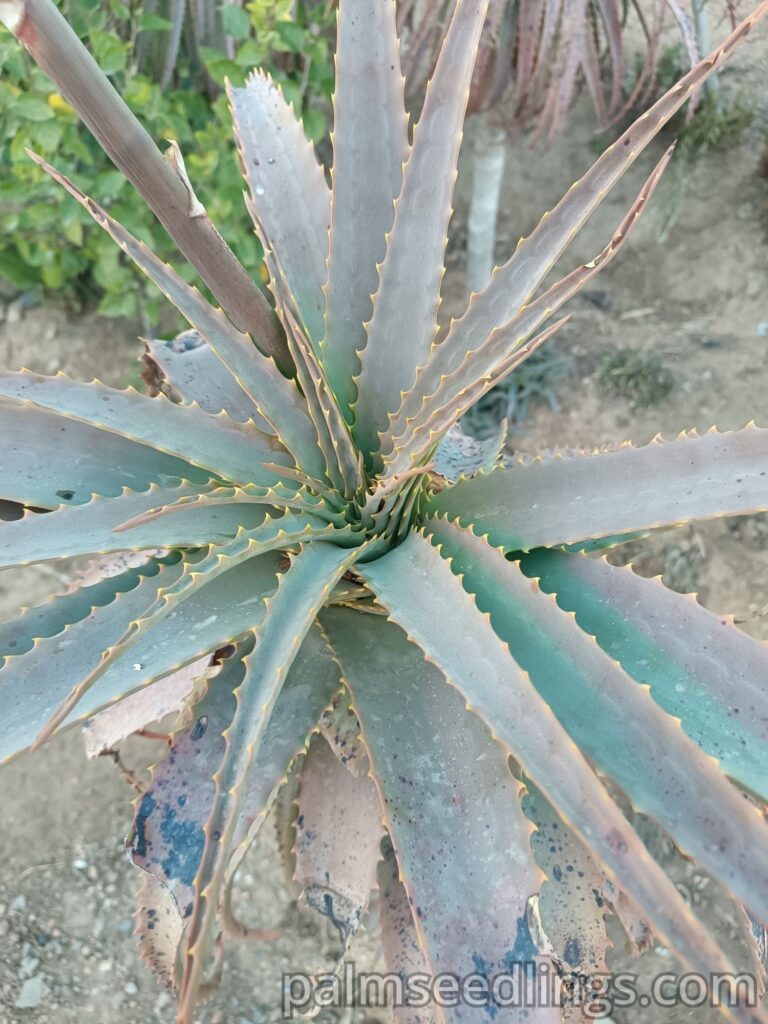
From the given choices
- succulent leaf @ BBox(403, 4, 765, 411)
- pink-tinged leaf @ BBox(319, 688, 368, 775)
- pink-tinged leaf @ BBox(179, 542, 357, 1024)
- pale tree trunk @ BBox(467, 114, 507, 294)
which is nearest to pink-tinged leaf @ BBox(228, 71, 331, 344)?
succulent leaf @ BBox(403, 4, 765, 411)

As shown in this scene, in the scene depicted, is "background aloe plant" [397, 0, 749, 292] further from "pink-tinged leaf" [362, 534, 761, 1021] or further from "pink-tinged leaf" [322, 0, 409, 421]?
"pink-tinged leaf" [362, 534, 761, 1021]

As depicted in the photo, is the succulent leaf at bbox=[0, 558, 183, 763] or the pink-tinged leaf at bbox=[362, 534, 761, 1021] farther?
the succulent leaf at bbox=[0, 558, 183, 763]

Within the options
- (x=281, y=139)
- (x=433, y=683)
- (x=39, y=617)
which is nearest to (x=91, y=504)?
(x=39, y=617)

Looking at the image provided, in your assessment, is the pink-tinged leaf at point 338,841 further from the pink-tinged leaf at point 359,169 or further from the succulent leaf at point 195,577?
the pink-tinged leaf at point 359,169

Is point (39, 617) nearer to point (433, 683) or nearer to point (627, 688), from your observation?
point (433, 683)

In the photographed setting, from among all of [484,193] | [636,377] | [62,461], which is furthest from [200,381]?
[636,377]

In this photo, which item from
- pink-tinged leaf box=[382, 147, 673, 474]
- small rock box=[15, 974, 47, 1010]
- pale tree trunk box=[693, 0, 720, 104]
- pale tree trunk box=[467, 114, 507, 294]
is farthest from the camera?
pale tree trunk box=[467, 114, 507, 294]

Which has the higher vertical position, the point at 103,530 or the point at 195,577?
the point at 103,530

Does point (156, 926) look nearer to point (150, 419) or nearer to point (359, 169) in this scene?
point (150, 419)
